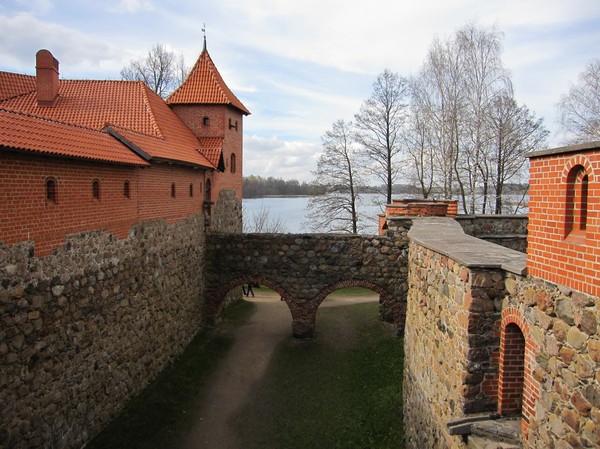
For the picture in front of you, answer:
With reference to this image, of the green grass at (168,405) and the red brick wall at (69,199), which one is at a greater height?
the red brick wall at (69,199)

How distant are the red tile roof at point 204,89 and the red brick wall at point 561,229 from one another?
12991 millimetres

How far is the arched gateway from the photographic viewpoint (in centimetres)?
1289

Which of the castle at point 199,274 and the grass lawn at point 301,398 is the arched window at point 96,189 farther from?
the grass lawn at point 301,398

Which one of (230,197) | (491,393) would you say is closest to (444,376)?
(491,393)

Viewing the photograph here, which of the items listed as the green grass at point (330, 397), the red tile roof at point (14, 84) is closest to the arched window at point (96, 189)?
the green grass at point (330, 397)

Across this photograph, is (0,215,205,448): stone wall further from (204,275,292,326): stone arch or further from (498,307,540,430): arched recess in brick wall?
(498,307,540,430): arched recess in brick wall

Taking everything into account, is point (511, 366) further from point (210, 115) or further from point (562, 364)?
point (210, 115)

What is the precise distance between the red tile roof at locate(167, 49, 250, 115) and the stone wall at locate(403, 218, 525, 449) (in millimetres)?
10273

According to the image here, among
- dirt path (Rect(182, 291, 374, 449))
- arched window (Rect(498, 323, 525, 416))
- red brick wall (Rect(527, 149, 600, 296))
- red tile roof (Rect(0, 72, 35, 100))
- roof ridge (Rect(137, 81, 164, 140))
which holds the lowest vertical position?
dirt path (Rect(182, 291, 374, 449))

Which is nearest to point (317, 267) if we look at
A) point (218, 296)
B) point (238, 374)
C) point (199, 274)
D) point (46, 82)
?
point (218, 296)

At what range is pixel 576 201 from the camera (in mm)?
3340

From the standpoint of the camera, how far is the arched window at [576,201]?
3.29 meters

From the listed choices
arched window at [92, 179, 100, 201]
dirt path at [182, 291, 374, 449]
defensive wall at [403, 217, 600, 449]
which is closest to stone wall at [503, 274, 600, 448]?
defensive wall at [403, 217, 600, 449]

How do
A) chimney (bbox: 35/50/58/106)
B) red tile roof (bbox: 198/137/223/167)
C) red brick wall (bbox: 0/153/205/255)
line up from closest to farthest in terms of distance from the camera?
red brick wall (bbox: 0/153/205/255) → chimney (bbox: 35/50/58/106) → red tile roof (bbox: 198/137/223/167)
